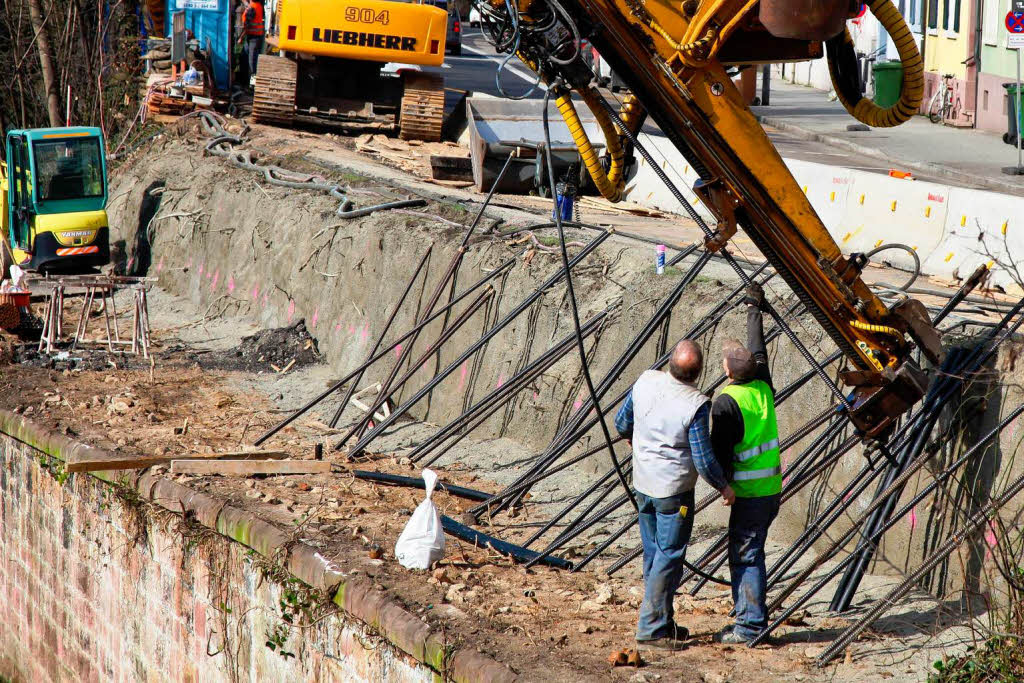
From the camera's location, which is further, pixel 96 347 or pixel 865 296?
pixel 96 347

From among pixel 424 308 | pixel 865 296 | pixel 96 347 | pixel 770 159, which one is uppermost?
pixel 770 159

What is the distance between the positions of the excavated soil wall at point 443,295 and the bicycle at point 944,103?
1643 centimetres

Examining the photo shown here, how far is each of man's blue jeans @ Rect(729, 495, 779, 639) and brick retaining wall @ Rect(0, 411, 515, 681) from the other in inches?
54.7

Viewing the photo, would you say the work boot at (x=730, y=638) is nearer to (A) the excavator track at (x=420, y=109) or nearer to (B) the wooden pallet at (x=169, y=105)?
(A) the excavator track at (x=420, y=109)

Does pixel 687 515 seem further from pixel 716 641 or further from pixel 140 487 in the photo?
pixel 140 487

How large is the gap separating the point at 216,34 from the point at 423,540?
23.2 metres

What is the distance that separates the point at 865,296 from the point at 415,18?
17181mm

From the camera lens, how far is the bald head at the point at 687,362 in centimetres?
689

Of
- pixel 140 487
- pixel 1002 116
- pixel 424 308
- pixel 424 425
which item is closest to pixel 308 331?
A: pixel 424 308

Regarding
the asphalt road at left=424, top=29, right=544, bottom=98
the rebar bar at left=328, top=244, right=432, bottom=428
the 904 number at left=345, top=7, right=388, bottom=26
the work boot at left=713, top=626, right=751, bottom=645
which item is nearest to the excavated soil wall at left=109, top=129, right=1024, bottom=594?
the rebar bar at left=328, top=244, right=432, bottom=428

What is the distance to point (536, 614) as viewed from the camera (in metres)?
7.73

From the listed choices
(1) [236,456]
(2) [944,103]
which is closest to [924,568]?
(1) [236,456]

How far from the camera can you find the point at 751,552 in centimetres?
691

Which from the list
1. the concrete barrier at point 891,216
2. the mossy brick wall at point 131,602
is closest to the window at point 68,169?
the mossy brick wall at point 131,602
